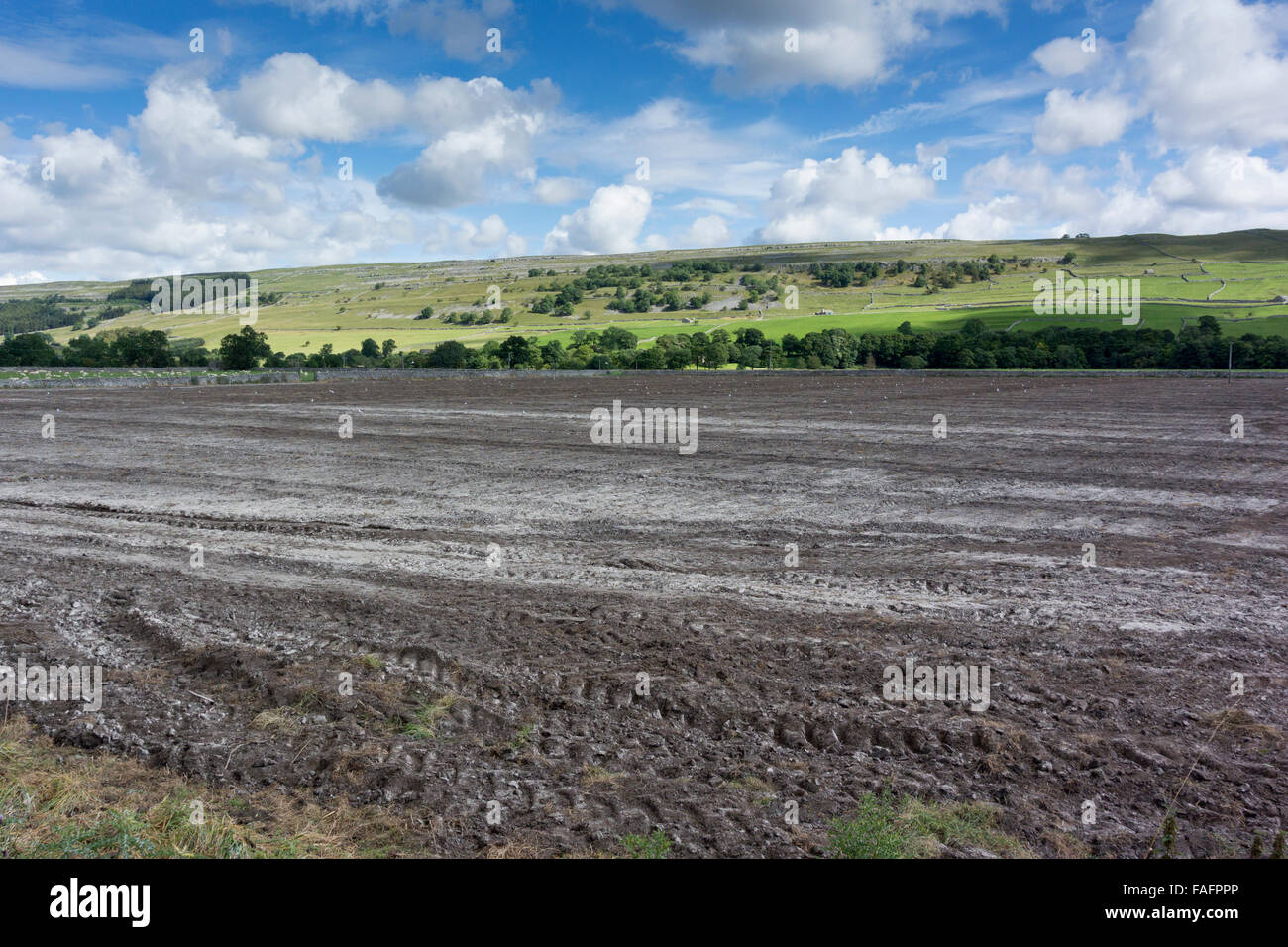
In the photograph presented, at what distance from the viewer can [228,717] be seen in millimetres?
6637

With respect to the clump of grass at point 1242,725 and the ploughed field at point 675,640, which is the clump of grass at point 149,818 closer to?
the ploughed field at point 675,640

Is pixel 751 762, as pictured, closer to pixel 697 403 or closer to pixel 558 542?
pixel 558 542

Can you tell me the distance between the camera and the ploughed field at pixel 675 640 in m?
5.55

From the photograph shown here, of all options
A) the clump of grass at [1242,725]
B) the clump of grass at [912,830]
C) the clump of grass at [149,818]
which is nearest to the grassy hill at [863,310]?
the clump of grass at [1242,725]

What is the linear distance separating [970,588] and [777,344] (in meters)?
102

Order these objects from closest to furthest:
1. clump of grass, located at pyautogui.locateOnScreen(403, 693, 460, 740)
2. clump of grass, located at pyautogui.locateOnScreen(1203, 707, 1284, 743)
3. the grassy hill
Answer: clump of grass, located at pyautogui.locateOnScreen(1203, 707, 1284, 743) < clump of grass, located at pyautogui.locateOnScreen(403, 693, 460, 740) < the grassy hill

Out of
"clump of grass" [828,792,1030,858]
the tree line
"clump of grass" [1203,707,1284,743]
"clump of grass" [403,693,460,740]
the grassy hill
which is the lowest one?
"clump of grass" [828,792,1030,858]

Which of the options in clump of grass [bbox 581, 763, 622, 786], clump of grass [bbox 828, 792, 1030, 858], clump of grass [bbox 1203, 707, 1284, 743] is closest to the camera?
clump of grass [bbox 828, 792, 1030, 858]

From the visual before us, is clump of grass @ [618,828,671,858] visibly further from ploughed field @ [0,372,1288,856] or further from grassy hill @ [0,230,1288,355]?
grassy hill @ [0,230,1288,355]

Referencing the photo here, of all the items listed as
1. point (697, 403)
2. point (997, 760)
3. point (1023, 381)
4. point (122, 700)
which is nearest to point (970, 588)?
Result: point (997, 760)

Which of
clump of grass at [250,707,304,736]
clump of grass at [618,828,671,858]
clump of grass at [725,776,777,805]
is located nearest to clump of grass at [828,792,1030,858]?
clump of grass at [725,776,777,805]

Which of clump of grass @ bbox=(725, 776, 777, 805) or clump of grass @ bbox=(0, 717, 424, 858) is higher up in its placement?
clump of grass @ bbox=(0, 717, 424, 858)

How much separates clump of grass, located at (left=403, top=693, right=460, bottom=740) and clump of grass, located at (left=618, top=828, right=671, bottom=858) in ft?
6.89

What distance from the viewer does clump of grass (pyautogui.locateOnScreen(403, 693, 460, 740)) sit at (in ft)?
20.9
